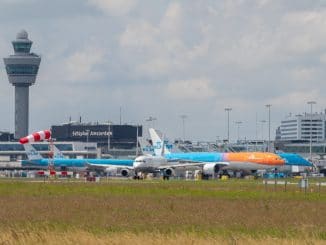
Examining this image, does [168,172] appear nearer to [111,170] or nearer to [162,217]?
[111,170]

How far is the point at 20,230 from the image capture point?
49719 mm

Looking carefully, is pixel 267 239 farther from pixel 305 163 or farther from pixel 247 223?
pixel 305 163

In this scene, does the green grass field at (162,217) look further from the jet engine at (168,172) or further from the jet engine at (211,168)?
the jet engine at (211,168)

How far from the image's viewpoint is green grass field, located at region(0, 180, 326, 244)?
4681 centimetres

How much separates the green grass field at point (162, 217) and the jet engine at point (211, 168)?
80628 mm

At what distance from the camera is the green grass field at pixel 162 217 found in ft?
154

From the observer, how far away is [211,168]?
573ft

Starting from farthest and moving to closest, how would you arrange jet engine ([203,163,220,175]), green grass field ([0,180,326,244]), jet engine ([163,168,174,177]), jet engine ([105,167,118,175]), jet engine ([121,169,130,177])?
jet engine ([105,167,118,175]) < jet engine ([121,169,130,177]) < jet engine ([203,163,220,175]) < jet engine ([163,168,174,177]) < green grass field ([0,180,326,244])

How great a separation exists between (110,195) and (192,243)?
46347mm

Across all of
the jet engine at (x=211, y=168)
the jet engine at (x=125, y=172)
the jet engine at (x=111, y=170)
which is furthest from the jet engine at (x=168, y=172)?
the jet engine at (x=111, y=170)

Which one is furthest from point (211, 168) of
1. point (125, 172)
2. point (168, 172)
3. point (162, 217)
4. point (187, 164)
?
point (162, 217)

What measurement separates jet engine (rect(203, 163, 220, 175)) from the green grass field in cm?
8063

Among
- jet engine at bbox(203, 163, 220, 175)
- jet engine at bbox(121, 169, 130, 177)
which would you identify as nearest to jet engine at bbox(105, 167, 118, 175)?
jet engine at bbox(121, 169, 130, 177)

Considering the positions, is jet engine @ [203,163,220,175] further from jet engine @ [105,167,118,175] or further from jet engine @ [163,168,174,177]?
jet engine @ [105,167,118,175]
